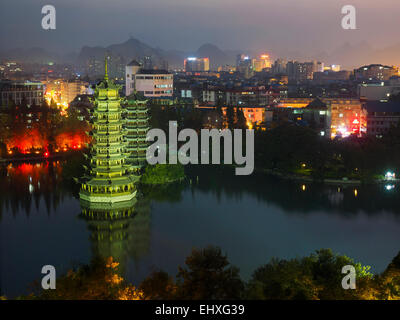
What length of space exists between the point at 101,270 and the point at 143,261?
7.75ft

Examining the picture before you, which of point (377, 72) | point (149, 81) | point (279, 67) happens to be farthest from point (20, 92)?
point (279, 67)

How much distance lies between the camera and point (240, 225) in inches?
404

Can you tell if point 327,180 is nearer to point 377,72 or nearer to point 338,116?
point 338,116

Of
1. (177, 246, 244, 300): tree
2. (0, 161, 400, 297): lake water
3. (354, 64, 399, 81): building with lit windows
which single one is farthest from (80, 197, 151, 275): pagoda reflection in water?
(354, 64, 399, 81): building with lit windows

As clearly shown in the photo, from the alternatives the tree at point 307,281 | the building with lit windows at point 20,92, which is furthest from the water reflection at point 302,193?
the building with lit windows at point 20,92

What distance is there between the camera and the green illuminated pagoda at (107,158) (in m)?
11.0

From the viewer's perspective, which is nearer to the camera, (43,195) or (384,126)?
(43,195)

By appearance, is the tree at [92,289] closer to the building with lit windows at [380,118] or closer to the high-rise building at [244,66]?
the building with lit windows at [380,118]

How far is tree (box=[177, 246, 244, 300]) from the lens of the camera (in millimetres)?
5582

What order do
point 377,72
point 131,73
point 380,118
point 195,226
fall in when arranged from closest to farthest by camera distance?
point 195,226
point 380,118
point 131,73
point 377,72

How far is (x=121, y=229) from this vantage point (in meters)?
9.94

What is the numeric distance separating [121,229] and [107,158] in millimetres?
1857

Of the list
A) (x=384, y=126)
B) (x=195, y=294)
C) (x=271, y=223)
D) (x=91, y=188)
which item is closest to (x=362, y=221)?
(x=271, y=223)
